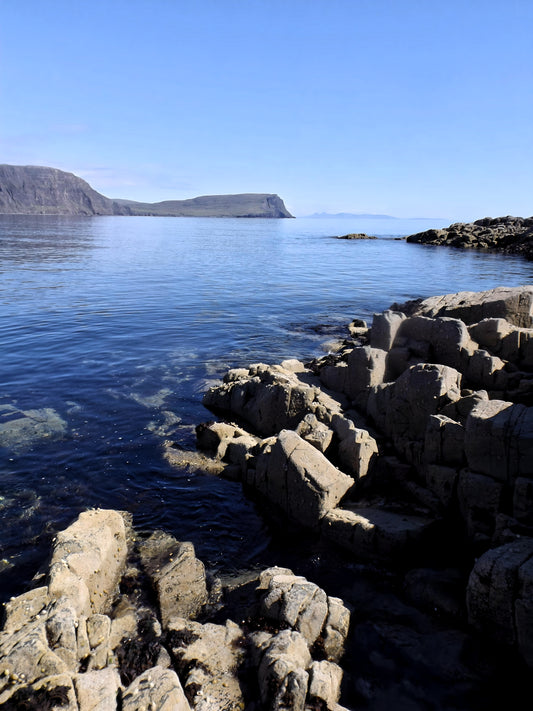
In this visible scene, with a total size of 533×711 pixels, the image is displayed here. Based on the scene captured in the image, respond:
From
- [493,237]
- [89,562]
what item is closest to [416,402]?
[89,562]

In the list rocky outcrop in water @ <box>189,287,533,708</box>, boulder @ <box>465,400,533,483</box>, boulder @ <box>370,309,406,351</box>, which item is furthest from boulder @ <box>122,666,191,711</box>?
boulder @ <box>370,309,406,351</box>

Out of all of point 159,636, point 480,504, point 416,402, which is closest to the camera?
point 159,636

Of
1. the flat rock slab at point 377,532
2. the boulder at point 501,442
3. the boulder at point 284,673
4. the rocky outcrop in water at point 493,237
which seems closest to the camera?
the boulder at point 284,673

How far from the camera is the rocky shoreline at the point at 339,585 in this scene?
7.31 meters

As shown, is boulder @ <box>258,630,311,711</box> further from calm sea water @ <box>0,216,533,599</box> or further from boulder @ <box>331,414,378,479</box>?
boulder @ <box>331,414,378,479</box>

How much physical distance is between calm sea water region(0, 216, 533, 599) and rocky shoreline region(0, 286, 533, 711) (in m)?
1.22

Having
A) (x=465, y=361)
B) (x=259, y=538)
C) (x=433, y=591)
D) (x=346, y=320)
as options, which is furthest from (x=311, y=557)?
(x=346, y=320)

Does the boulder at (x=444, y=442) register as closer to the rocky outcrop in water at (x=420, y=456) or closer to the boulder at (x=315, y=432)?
the rocky outcrop in water at (x=420, y=456)

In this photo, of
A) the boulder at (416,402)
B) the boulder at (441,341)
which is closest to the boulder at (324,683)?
the boulder at (416,402)

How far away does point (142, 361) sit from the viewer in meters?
25.4

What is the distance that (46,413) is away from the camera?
18328 millimetres

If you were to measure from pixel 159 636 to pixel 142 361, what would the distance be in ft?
59.7

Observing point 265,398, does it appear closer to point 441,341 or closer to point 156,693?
point 441,341

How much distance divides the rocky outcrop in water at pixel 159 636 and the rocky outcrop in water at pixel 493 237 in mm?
82986
